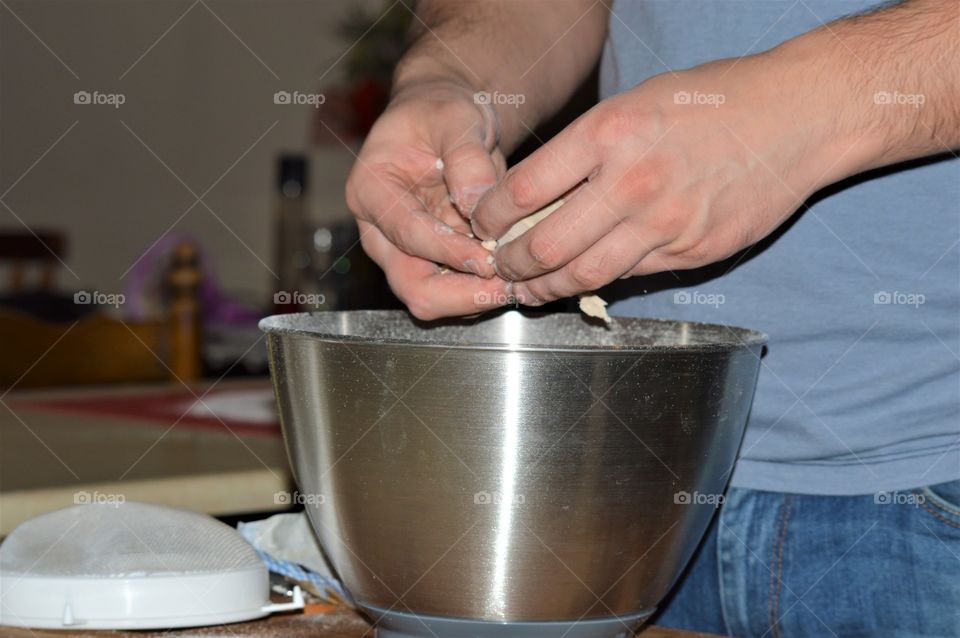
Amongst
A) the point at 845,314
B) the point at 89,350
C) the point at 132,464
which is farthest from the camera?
the point at 89,350

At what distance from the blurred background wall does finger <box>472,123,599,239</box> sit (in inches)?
154

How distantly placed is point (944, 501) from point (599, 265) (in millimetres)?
326

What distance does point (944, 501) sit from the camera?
77 cm

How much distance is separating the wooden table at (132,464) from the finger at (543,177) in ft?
1.68

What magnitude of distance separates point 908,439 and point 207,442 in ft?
2.67

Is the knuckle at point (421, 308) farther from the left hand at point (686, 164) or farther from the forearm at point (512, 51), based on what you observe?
the forearm at point (512, 51)

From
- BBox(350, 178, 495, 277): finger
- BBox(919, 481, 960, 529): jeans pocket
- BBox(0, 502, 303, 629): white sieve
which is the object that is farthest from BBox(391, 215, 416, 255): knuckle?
BBox(919, 481, 960, 529): jeans pocket

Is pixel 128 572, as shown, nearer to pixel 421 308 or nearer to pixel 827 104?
pixel 421 308

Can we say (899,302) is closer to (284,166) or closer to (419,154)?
(419,154)

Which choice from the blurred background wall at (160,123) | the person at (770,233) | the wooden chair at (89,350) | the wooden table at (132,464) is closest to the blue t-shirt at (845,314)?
the person at (770,233)

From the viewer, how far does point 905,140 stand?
0.63 m

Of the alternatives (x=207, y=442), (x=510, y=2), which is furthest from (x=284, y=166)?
(x=510, y=2)

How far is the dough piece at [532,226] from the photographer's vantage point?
2.18 feet

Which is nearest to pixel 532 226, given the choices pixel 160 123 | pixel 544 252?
pixel 544 252
